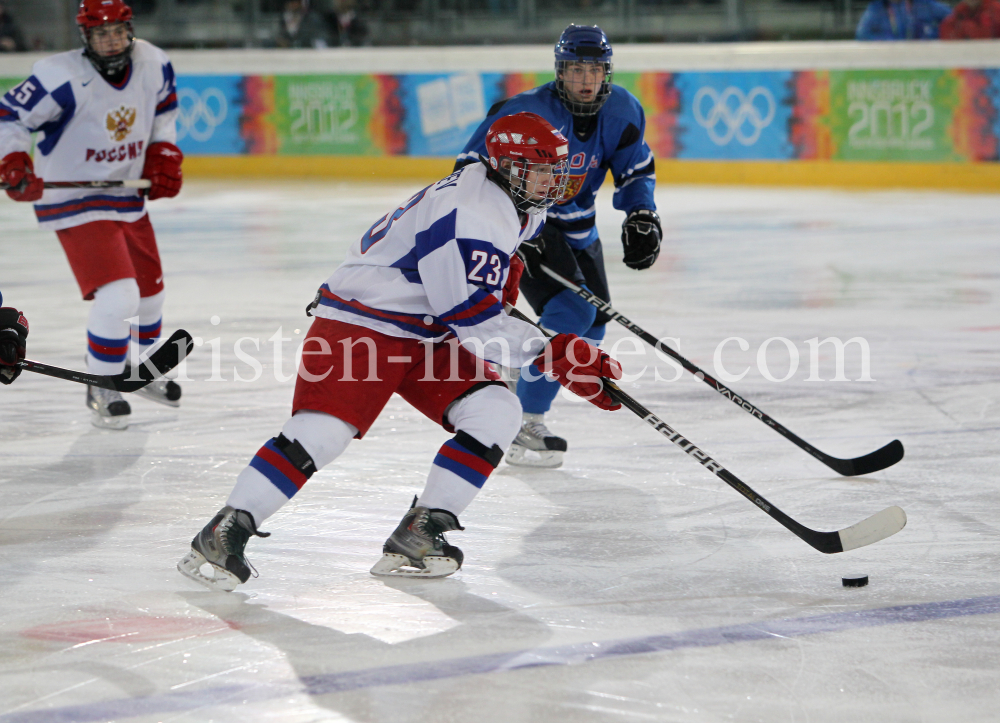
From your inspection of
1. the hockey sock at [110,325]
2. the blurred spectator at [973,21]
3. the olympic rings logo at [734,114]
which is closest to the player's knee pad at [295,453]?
the hockey sock at [110,325]

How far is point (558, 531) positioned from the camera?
2.65 m

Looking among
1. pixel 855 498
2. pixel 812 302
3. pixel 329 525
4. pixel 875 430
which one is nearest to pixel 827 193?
pixel 812 302

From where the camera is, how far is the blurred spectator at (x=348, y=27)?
35.9 ft

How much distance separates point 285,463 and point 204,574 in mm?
275

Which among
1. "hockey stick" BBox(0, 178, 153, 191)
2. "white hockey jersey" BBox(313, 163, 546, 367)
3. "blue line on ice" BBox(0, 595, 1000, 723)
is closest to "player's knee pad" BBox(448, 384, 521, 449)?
"white hockey jersey" BBox(313, 163, 546, 367)

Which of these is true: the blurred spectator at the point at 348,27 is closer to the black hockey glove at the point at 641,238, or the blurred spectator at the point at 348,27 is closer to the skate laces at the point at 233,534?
the black hockey glove at the point at 641,238

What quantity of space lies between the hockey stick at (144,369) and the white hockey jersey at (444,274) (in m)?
0.46

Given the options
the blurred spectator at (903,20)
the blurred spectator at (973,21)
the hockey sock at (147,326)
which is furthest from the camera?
the blurred spectator at (903,20)

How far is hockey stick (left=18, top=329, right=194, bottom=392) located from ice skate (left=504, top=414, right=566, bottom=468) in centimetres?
87

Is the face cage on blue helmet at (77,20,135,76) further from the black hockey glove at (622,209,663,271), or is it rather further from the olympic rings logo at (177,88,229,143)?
the olympic rings logo at (177,88,229,143)

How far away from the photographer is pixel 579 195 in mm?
3307

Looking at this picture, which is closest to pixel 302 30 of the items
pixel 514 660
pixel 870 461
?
pixel 870 461

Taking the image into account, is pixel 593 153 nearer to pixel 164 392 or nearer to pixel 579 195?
pixel 579 195

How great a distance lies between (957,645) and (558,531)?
90 cm
